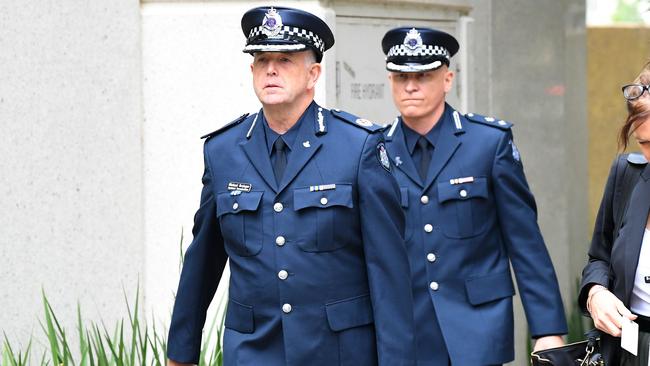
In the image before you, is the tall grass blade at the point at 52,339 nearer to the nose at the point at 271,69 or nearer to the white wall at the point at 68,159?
the white wall at the point at 68,159

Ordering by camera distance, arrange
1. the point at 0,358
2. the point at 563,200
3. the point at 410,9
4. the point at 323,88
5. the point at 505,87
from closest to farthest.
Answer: the point at 0,358
the point at 323,88
the point at 410,9
the point at 505,87
the point at 563,200

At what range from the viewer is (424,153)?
6.12 m

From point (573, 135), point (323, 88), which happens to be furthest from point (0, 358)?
point (573, 135)

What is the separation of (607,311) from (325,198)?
93cm

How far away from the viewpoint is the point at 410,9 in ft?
25.9

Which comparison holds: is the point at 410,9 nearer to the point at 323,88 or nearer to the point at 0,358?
the point at 323,88

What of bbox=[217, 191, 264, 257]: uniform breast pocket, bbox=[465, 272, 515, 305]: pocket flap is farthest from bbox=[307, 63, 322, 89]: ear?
bbox=[465, 272, 515, 305]: pocket flap

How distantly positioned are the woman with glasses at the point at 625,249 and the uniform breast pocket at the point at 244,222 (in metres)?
1.07

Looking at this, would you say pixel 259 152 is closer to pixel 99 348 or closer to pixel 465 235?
pixel 465 235

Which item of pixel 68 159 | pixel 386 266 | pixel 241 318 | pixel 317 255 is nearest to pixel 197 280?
pixel 241 318

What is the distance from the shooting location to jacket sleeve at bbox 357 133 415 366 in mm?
4496

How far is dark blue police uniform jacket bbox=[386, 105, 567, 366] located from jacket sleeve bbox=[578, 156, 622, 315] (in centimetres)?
89

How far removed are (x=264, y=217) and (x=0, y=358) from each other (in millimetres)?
2389

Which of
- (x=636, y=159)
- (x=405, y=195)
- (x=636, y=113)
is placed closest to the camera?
(x=636, y=113)
